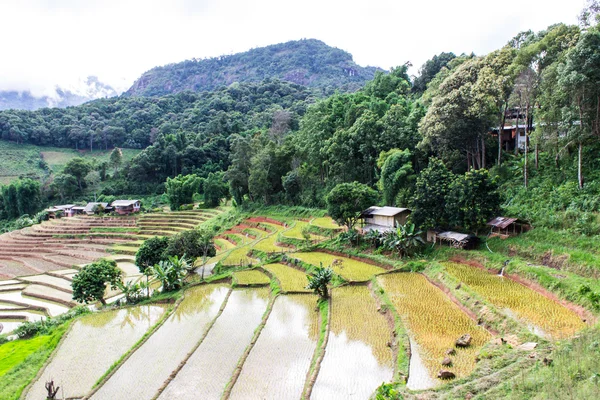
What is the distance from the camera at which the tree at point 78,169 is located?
2392 inches

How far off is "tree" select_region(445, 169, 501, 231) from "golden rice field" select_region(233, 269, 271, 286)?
1096cm

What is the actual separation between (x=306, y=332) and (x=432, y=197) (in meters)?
10.6

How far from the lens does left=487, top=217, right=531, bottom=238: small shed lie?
60.8ft

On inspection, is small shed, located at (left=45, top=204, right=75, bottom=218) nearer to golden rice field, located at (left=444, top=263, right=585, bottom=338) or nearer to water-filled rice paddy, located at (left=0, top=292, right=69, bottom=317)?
water-filled rice paddy, located at (left=0, top=292, right=69, bottom=317)

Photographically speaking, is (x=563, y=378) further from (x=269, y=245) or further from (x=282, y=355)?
(x=269, y=245)

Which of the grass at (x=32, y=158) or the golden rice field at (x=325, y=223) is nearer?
the golden rice field at (x=325, y=223)

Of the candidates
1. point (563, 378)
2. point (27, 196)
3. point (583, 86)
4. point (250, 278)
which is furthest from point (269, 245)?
point (27, 196)

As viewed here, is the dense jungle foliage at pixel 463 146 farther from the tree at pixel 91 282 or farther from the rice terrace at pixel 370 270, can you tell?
the tree at pixel 91 282

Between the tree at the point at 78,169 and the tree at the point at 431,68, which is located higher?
the tree at the point at 431,68

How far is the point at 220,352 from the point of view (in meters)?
13.6

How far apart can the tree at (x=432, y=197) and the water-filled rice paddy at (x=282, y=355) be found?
317 inches

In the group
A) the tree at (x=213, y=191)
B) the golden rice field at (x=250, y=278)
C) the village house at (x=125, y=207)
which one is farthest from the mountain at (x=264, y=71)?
the golden rice field at (x=250, y=278)

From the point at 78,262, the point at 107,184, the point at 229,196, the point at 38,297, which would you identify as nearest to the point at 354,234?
the point at 38,297

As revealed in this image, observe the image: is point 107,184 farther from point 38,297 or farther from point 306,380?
point 306,380
